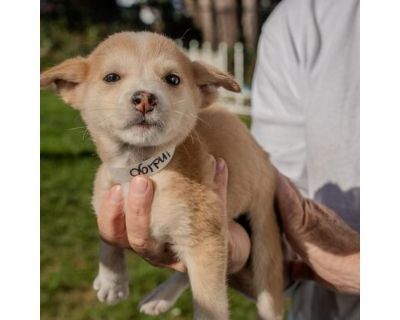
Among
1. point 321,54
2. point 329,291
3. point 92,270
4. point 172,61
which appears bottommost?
point 92,270

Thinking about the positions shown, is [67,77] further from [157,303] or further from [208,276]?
[157,303]

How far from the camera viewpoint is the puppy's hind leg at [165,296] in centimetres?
104

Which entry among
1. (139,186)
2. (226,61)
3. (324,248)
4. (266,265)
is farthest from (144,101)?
(226,61)

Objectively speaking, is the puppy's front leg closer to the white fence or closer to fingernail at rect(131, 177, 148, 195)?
fingernail at rect(131, 177, 148, 195)

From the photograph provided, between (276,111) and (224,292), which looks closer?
(224,292)

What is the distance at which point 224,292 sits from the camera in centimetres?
83

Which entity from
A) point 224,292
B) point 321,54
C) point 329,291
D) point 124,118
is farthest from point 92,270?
point 124,118

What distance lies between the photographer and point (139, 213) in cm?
82

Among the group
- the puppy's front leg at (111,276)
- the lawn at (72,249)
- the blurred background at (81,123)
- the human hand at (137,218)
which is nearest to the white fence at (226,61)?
the blurred background at (81,123)

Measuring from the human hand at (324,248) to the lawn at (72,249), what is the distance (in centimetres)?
53

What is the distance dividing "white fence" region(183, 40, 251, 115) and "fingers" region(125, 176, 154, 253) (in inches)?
6.7
